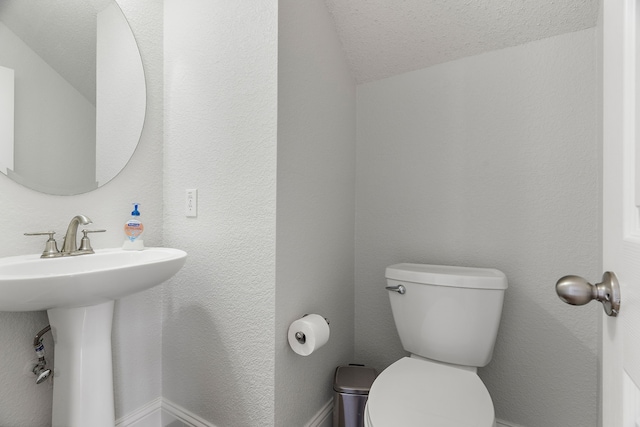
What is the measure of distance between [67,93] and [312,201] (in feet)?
3.17

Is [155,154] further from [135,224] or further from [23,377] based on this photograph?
[23,377]

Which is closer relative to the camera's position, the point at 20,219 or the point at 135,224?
the point at 20,219

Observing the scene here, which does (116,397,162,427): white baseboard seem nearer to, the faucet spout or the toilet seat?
the faucet spout

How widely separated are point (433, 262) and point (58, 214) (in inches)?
59.2

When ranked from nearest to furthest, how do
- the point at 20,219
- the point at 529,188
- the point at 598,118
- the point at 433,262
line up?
the point at 20,219, the point at 598,118, the point at 529,188, the point at 433,262

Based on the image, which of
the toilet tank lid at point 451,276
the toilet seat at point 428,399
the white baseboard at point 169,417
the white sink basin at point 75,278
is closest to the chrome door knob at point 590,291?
the toilet seat at point 428,399

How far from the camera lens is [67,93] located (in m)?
1.13

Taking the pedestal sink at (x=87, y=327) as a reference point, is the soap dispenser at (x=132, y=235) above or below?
above

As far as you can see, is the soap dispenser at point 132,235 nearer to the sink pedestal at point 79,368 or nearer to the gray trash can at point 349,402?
the sink pedestal at point 79,368

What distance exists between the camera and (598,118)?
1.15 metres

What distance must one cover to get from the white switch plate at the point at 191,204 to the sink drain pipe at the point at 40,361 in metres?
0.57

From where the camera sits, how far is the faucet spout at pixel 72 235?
1.02m

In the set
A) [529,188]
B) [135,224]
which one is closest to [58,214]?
[135,224]

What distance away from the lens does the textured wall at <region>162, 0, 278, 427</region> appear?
1.08 m
